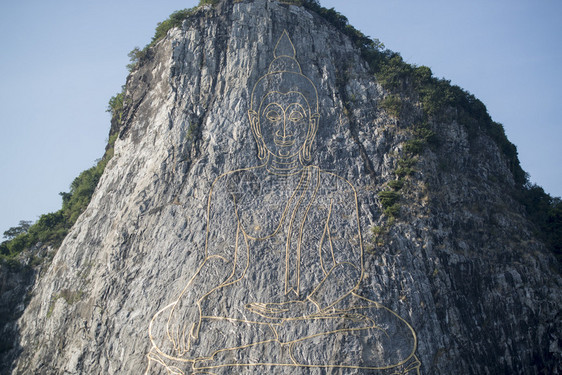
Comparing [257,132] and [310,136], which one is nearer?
[257,132]

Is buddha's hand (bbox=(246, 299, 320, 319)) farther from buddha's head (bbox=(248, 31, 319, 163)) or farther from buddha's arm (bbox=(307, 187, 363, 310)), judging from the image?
buddha's head (bbox=(248, 31, 319, 163))

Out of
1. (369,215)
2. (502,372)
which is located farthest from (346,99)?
(502,372)

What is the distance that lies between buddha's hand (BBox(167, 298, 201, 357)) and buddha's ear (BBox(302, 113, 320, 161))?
6721 mm

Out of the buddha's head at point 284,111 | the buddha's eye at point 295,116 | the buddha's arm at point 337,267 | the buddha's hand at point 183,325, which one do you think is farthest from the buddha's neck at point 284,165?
the buddha's hand at point 183,325

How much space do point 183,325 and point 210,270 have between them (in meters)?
1.93

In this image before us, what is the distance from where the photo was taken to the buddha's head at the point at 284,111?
19.8 meters

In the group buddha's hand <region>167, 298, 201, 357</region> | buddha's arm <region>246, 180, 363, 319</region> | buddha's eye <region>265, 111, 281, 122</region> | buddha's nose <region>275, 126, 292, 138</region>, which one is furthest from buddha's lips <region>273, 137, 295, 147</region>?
buddha's hand <region>167, 298, 201, 357</region>

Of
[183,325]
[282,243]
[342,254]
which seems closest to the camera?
[183,325]

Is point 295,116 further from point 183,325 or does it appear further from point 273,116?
point 183,325

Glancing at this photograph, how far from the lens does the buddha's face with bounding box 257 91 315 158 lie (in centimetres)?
1981

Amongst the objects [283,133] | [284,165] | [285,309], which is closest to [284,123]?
[283,133]

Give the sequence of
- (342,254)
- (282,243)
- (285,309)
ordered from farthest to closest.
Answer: (282,243)
(342,254)
(285,309)

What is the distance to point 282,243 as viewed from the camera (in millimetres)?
17891

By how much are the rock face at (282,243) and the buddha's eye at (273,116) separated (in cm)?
14
